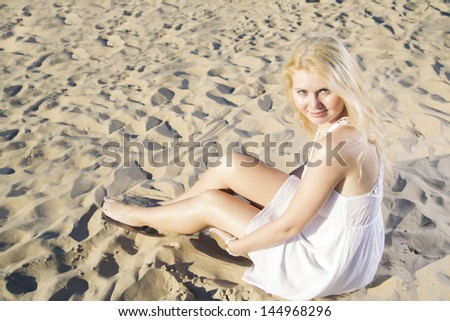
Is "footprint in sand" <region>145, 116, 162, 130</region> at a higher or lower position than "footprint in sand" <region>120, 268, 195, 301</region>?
lower

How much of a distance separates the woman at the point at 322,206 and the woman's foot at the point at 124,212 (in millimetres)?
458

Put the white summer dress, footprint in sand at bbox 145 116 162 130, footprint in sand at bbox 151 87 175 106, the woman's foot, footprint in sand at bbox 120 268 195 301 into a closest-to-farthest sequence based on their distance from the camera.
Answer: the white summer dress
footprint in sand at bbox 120 268 195 301
the woman's foot
footprint in sand at bbox 145 116 162 130
footprint in sand at bbox 151 87 175 106

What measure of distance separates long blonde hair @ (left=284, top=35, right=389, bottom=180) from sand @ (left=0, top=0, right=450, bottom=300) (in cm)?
82

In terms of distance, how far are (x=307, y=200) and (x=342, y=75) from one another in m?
0.58

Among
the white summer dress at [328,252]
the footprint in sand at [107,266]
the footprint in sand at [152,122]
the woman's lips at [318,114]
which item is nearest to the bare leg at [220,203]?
the white summer dress at [328,252]

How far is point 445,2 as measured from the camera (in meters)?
6.14

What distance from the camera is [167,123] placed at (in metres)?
4.09

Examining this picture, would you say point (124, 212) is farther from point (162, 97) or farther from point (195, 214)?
point (162, 97)

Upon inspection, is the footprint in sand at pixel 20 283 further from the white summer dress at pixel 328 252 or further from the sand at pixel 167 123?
the white summer dress at pixel 328 252

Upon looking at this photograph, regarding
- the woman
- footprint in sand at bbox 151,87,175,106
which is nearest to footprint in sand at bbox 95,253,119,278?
the woman

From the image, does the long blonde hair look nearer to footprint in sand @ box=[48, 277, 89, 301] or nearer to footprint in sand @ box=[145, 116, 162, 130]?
footprint in sand @ box=[48, 277, 89, 301]

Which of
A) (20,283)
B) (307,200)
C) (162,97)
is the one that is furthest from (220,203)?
(162,97)

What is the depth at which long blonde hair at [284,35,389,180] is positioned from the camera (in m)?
2.20
